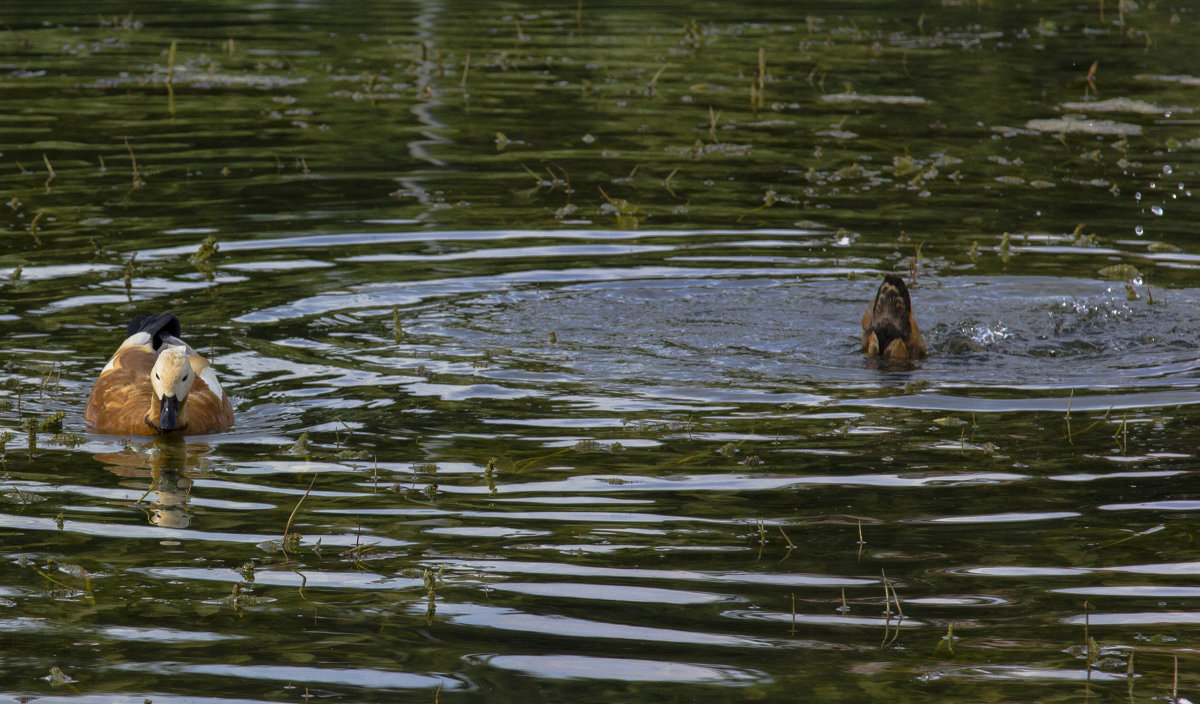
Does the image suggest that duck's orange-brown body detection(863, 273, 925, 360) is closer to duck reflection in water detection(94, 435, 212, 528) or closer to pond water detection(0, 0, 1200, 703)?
pond water detection(0, 0, 1200, 703)

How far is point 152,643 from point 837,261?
27.3 ft

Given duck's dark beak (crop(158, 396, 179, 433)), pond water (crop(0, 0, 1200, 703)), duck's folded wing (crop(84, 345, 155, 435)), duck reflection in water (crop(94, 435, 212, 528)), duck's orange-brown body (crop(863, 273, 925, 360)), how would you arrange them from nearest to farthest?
pond water (crop(0, 0, 1200, 703)) < duck reflection in water (crop(94, 435, 212, 528)) < duck's dark beak (crop(158, 396, 179, 433)) < duck's folded wing (crop(84, 345, 155, 435)) < duck's orange-brown body (crop(863, 273, 925, 360))

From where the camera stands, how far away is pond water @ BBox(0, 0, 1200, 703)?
582 centimetres

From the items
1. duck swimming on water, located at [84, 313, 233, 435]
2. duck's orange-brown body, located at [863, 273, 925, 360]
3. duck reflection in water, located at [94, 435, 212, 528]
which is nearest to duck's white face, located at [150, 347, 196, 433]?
duck swimming on water, located at [84, 313, 233, 435]

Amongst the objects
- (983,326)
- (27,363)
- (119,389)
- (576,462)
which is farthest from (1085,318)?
(27,363)

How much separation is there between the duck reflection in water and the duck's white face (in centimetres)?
17

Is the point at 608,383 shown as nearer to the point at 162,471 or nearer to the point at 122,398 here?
the point at 162,471

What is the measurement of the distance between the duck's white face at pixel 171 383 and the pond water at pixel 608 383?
0.66ft

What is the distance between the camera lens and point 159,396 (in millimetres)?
8953

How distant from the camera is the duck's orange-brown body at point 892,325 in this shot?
10258 millimetres

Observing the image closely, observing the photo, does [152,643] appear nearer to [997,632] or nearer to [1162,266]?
[997,632]

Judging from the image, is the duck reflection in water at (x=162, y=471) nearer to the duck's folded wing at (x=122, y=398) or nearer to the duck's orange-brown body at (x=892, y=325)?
the duck's folded wing at (x=122, y=398)

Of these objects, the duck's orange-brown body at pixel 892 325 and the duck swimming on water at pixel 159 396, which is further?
the duck's orange-brown body at pixel 892 325

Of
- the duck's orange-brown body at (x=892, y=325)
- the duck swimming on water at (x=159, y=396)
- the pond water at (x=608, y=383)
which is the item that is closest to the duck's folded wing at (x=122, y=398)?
the duck swimming on water at (x=159, y=396)
